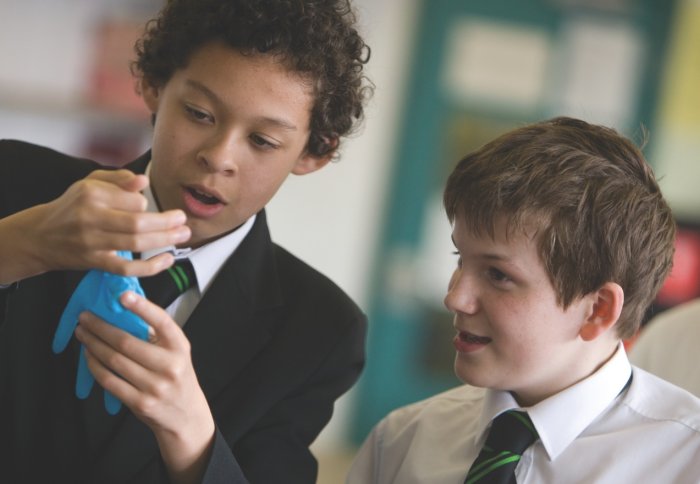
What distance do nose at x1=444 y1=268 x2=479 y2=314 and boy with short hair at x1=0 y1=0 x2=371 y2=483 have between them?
0.26 meters

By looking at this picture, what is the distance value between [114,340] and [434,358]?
3722 millimetres

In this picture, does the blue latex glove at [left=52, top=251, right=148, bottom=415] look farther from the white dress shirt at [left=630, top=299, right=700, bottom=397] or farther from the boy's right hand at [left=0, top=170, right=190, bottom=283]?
the white dress shirt at [left=630, top=299, right=700, bottom=397]

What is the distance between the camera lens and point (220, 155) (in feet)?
4.67

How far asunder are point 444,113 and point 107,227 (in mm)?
3719

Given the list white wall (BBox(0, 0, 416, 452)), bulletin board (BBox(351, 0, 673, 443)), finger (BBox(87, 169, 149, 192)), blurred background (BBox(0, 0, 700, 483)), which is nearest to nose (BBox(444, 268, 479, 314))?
finger (BBox(87, 169, 149, 192))

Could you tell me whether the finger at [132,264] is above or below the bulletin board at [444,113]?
above

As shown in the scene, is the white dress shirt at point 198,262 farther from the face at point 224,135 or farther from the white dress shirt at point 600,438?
the white dress shirt at point 600,438

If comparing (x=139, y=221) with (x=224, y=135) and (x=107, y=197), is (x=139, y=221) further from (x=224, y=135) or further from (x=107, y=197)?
(x=224, y=135)

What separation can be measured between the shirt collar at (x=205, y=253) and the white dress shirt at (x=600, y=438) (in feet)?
1.45

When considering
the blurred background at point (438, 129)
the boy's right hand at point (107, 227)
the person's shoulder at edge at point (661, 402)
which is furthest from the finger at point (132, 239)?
the blurred background at point (438, 129)

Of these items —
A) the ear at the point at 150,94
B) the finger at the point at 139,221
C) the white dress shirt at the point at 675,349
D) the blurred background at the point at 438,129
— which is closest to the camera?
the finger at the point at 139,221

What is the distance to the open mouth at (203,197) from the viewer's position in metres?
1.49

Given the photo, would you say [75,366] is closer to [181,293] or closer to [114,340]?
[181,293]

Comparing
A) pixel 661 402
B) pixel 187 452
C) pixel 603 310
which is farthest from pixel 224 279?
pixel 661 402
